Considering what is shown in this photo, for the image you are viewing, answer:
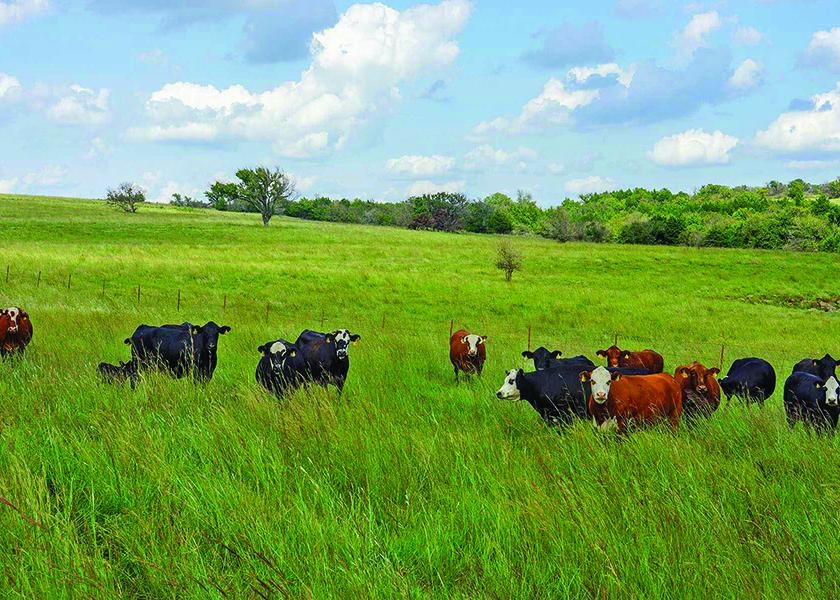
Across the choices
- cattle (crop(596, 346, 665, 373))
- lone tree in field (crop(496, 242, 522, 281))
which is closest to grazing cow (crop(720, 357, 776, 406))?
cattle (crop(596, 346, 665, 373))

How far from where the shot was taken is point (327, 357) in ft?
33.8

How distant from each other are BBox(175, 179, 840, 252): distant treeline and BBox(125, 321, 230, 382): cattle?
7226 cm

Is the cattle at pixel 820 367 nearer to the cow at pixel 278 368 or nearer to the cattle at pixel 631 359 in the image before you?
the cattle at pixel 631 359

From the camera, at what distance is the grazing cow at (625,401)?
7312 millimetres

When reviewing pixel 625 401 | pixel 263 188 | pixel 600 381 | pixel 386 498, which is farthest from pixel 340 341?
pixel 263 188

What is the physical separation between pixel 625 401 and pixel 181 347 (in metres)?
7.55

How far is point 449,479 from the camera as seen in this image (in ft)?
15.4

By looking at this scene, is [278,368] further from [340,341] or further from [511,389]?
[511,389]

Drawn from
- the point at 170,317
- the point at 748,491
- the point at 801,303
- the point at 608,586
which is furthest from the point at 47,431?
the point at 801,303

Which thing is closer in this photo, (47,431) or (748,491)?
(748,491)

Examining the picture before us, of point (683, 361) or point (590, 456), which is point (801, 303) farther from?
point (590, 456)

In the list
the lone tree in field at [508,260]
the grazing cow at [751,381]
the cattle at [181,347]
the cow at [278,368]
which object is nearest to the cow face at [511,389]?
the cow at [278,368]

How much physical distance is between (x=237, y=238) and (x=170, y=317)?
43156 millimetres

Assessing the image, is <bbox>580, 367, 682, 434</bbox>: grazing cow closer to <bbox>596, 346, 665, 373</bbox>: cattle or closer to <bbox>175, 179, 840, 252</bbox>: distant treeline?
<bbox>596, 346, 665, 373</bbox>: cattle
